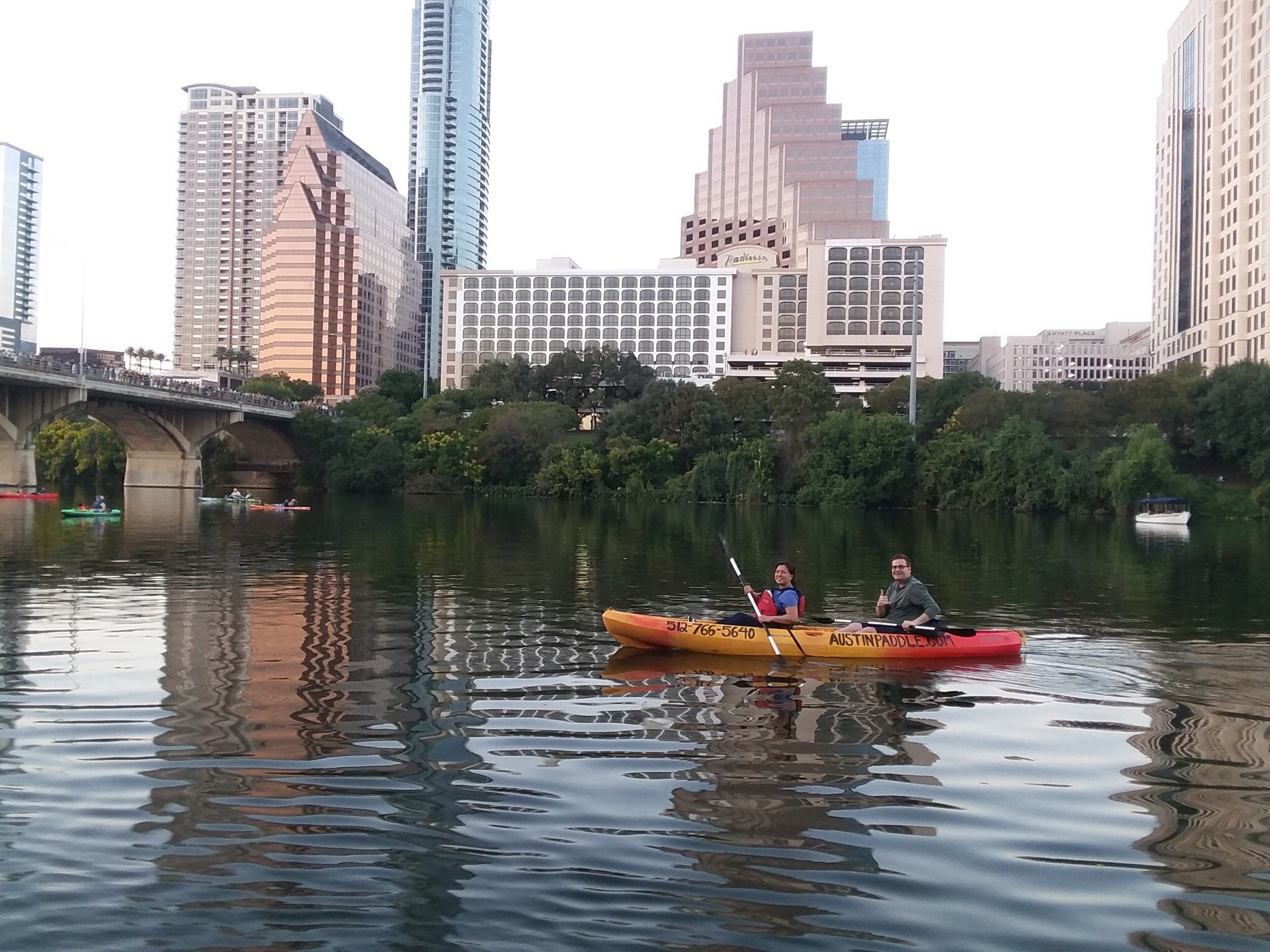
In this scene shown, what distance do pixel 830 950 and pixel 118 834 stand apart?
16.7 feet

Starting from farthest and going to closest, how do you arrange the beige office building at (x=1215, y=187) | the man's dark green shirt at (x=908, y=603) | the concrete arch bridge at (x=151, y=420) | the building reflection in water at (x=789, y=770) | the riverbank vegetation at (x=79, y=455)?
the beige office building at (x=1215, y=187)
the riverbank vegetation at (x=79, y=455)
the concrete arch bridge at (x=151, y=420)
the man's dark green shirt at (x=908, y=603)
the building reflection in water at (x=789, y=770)

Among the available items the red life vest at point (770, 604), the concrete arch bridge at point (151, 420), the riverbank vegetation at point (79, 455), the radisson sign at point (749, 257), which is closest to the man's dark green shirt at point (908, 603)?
the red life vest at point (770, 604)

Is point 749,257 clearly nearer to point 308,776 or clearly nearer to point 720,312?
point 720,312

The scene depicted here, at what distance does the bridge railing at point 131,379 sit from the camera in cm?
6562

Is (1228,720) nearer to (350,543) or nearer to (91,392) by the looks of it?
(350,543)

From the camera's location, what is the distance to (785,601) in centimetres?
1698

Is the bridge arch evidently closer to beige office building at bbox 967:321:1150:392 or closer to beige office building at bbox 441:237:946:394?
beige office building at bbox 441:237:946:394

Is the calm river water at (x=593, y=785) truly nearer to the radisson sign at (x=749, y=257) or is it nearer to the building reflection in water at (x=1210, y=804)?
the building reflection in water at (x=1210, y=804)

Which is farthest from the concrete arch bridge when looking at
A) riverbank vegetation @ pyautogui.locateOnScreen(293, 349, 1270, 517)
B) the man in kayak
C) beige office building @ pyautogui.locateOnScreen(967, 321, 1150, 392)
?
beige office building @ pyautogui.locateOnScreen(967, 321, 1150, 392)

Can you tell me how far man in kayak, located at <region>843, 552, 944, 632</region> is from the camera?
53.6 feet

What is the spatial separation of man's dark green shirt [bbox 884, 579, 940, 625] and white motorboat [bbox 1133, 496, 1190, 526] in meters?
54.2

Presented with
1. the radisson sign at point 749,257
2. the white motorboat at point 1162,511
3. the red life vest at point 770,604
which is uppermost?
the radisson sign at point 749,257

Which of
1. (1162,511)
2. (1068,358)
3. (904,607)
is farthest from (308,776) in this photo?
(1068,358)

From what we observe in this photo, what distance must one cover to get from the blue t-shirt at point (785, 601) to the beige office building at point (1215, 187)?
356 ft
